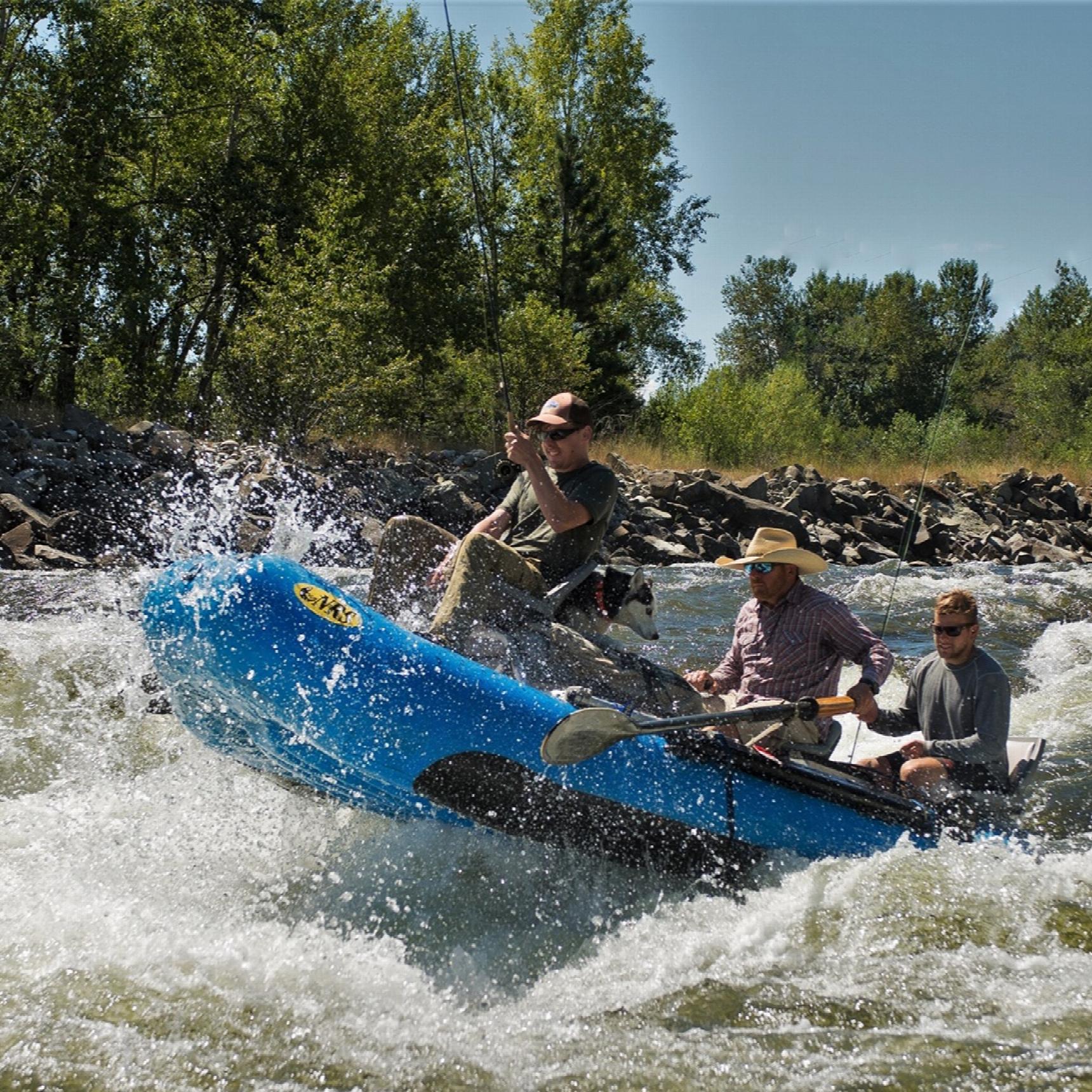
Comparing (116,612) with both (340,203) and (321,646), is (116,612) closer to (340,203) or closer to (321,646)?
(321,646)

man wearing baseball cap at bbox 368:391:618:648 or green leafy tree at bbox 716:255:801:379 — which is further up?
green leafy tree at bbox 716:255:801:379

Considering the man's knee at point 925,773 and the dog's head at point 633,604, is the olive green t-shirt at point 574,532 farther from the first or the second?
the man's knee at point 925,773

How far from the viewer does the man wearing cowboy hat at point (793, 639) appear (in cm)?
524

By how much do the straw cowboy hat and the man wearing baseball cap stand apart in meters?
0.65

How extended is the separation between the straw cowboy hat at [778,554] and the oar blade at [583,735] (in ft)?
4.12

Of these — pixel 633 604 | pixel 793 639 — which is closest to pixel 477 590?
pixel 633 604

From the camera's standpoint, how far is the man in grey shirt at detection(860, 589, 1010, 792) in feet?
17.1

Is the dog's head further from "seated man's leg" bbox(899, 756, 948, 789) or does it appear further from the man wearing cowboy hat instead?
"seated man's leg" bbox(899, 756, 948, 789)

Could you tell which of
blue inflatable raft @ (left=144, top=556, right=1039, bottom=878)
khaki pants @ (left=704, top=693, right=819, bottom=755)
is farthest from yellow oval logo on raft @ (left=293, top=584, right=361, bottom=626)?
khaki pants @ (left=704, top=693, right=819, bottom=755)

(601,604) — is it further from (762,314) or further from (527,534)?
(762,314)

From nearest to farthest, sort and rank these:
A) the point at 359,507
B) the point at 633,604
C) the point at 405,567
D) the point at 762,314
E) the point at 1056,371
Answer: the point at 633,604, the point at 405,567, the point at 359,507, the point at 1056,371, the point at 762,314

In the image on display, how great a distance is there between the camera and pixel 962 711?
5.29 meters

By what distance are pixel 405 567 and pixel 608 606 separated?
88 centimetres

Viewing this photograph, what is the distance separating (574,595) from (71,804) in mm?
2281
